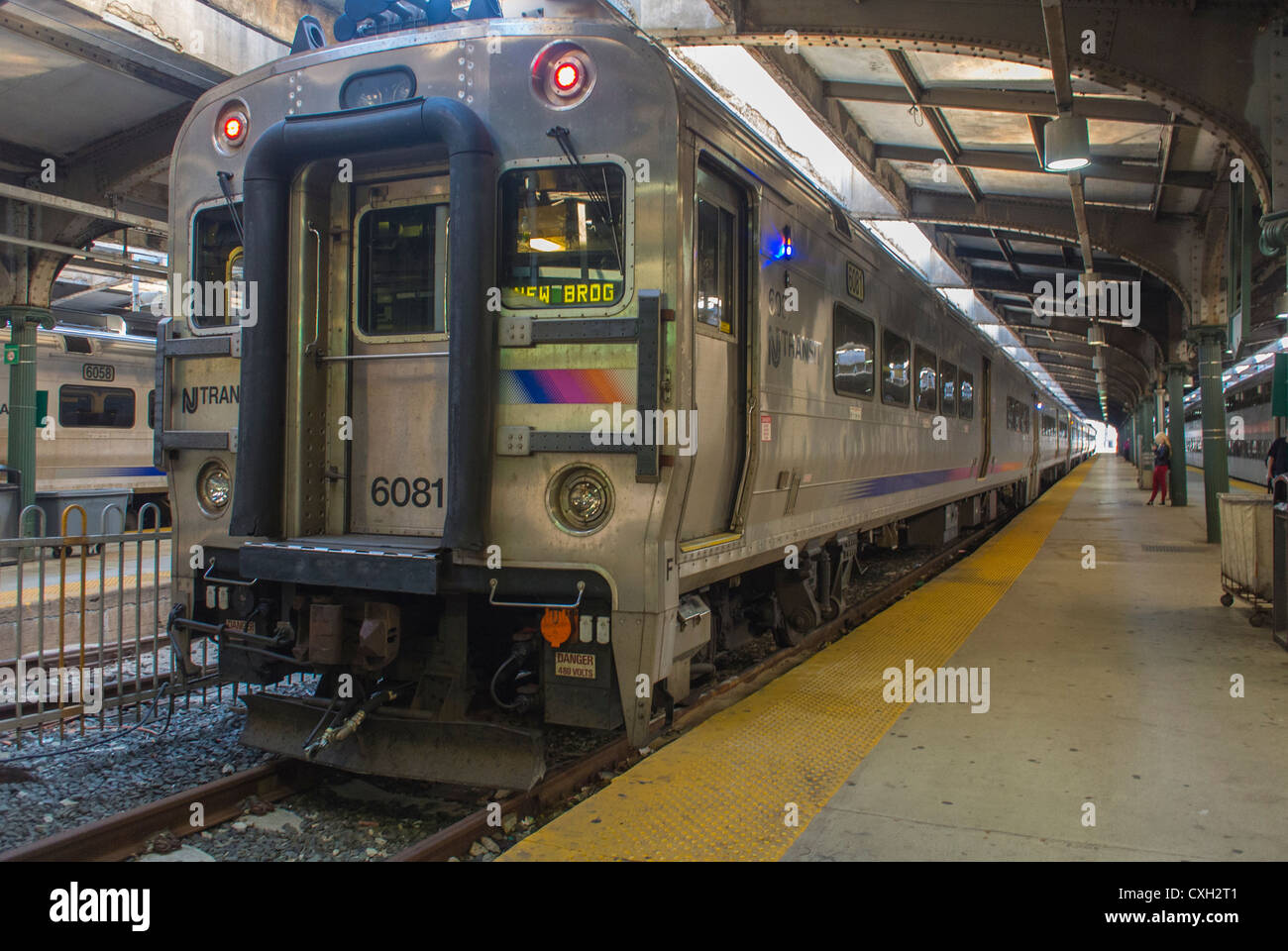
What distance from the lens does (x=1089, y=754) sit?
4418 millimetres

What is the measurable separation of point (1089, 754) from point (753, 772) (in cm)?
166

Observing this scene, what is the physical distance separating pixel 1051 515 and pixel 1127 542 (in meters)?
5.05

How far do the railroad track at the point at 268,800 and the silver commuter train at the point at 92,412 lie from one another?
11381 mm

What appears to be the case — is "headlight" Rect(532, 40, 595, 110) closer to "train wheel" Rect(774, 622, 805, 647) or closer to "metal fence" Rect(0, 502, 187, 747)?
"metal fence" Rect(0, 502, 187, 747)

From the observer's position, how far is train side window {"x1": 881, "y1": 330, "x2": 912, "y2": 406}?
7887mm

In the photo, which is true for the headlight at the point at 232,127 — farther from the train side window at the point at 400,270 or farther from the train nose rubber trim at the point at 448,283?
the train side window at the point at 400,270

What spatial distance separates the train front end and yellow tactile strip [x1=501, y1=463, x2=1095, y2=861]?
37 cm

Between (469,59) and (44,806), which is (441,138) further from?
(44,806)

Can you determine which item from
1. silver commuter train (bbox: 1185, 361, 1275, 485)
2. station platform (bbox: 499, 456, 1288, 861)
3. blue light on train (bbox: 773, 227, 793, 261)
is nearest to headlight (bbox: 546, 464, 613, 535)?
station platform (bbox: 499, 456, 1288, 861)

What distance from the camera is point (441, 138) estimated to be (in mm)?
4055

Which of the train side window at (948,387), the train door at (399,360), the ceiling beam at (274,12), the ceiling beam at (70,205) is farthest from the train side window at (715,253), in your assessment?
the ceiling beam at (70,205)

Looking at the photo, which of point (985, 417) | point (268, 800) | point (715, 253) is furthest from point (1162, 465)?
point (268, 800)
